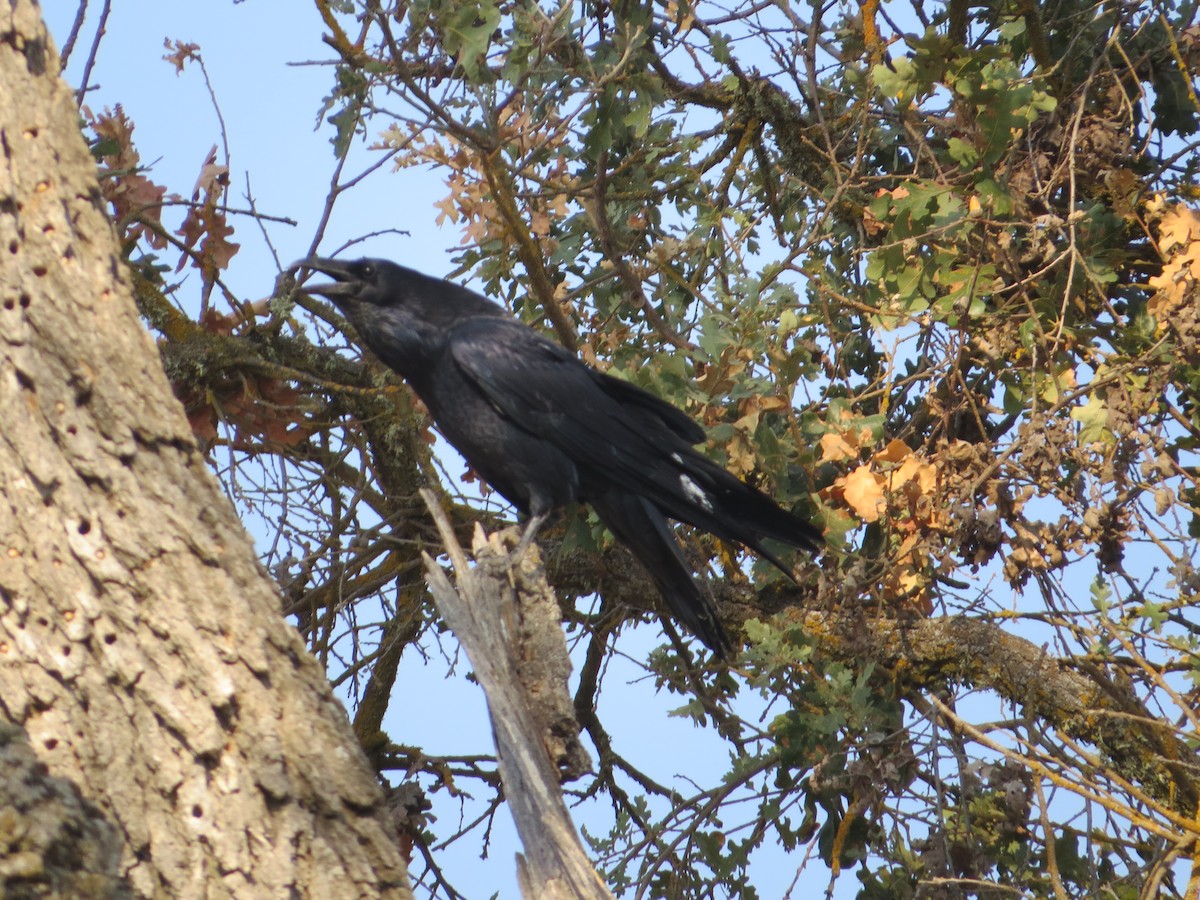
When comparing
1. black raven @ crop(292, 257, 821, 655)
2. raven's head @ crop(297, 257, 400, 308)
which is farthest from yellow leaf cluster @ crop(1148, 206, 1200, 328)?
raven's head @ crop(297, 257, 400, 308)

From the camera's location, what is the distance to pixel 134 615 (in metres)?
2.05

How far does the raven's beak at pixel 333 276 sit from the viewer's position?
4.69 meters

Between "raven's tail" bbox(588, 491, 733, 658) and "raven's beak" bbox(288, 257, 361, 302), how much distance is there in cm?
127

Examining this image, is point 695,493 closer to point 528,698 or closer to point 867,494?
point 867,494

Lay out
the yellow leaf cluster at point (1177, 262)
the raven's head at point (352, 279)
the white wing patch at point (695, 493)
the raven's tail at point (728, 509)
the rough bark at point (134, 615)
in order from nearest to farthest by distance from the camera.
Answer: the rough bark at point (134, 615), the yellow leaf cluster at point (1177, 262), the raven's tail at point (728, 509), the white wing patch at point (695, 493), the raven's head at point (352, 279)

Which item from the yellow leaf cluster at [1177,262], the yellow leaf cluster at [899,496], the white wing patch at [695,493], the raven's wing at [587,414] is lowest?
the yellow leaf cluster at [899,496]

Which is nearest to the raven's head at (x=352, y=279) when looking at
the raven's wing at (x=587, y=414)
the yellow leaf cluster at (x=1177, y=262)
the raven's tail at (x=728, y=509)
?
the raven's wing at (x=587, y=414)

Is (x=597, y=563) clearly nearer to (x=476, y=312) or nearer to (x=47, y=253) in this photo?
(x=476, y=312)

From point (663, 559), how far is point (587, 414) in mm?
Answer: 598

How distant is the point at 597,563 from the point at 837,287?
4.60ft

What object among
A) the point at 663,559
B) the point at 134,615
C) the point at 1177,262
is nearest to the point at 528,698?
the point at 134,615

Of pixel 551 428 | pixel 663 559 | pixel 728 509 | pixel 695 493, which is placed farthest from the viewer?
pixel 551 428

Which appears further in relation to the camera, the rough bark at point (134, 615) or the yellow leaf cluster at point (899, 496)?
the yellow leaf cluster at point (899, 496)

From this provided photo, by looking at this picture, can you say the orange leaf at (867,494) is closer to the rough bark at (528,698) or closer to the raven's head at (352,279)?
the rough bark at (528,698)
